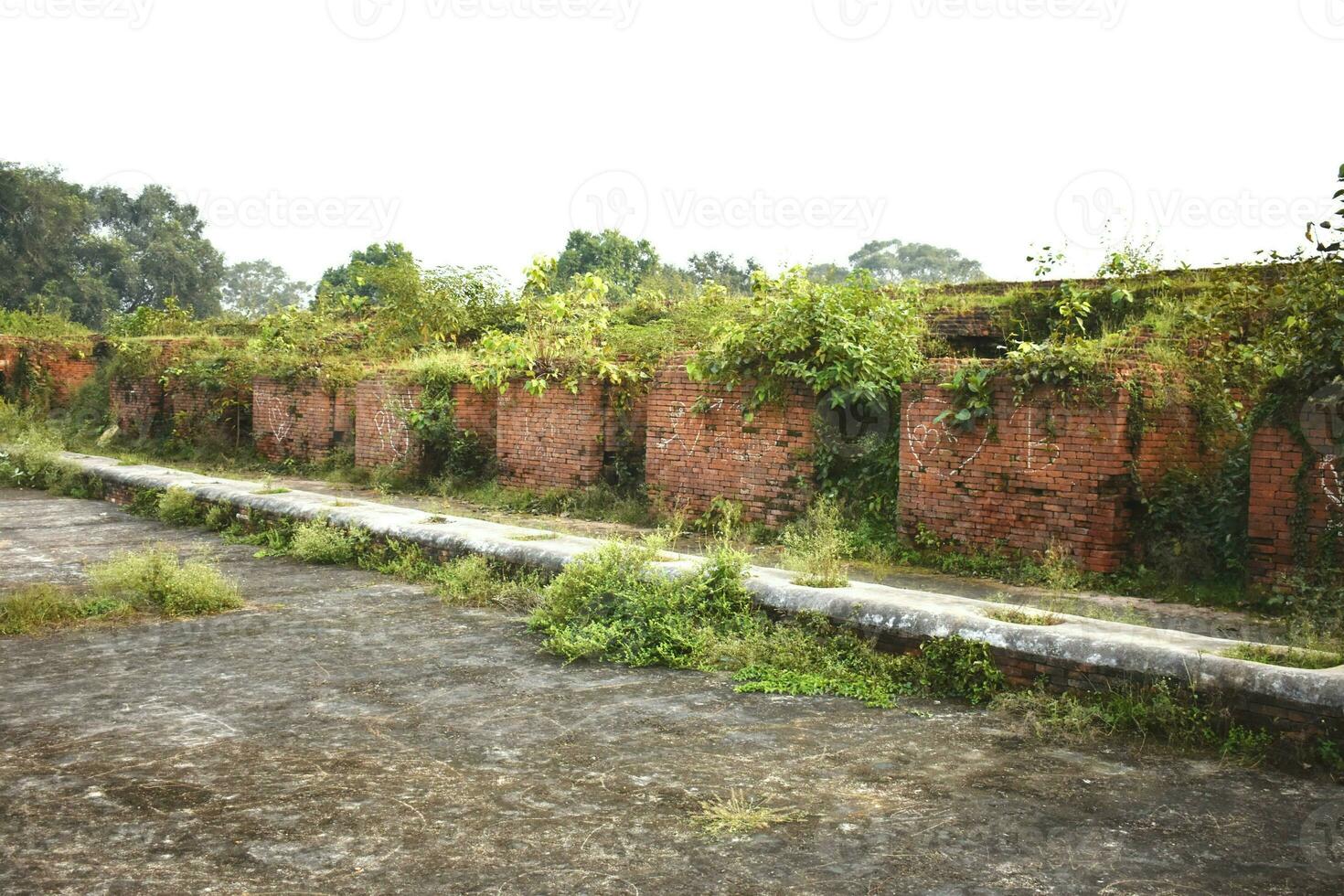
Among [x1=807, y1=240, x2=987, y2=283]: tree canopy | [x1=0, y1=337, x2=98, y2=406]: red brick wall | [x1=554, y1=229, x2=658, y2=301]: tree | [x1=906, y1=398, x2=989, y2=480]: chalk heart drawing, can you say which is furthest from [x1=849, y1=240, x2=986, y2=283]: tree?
[x1=906, y1=398, x2=989, y2=480]: chalk heart drawing

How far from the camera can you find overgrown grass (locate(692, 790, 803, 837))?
3.46 metres

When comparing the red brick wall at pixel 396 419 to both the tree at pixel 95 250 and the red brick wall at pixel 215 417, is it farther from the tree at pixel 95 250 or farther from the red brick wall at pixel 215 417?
the tree at pixel 95 250

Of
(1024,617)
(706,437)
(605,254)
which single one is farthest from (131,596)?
A: (605,254)

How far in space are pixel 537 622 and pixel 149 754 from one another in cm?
246

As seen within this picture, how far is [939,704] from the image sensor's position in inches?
192

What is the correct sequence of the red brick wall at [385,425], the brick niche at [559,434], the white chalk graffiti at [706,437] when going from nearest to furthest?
1. the white chalk graffiti at [706,437]
2. the brick niche at [559,434]
3. the red brick wall at [385,425]

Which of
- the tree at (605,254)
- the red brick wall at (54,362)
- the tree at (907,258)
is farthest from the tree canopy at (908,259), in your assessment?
the red brick wall at (54,362)

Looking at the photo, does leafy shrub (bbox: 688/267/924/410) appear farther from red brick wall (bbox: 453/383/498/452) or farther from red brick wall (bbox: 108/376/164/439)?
red brick wall (bbox: 108/376/164/439)

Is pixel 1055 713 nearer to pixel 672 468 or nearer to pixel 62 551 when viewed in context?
pixel 672 468

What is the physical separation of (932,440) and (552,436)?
181 inches

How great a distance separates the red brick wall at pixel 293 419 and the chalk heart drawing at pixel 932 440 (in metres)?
9.52

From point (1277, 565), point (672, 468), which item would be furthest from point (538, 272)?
point (1277, 565)

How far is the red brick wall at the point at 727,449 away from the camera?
359 inches

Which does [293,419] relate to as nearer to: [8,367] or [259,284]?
[8,367]
